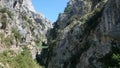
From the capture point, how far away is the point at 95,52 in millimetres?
54594

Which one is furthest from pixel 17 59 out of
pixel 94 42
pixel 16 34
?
pixel 94 42

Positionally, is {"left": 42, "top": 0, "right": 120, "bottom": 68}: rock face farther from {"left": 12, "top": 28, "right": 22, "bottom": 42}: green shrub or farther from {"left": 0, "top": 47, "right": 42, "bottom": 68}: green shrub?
{"left": 12, "top": 28, "right": 22, "bottom": 42}: green shrub

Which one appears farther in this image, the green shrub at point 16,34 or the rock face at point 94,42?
the green shrub at point 16,34

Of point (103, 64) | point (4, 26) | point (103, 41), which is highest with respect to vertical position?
point (4, 26)

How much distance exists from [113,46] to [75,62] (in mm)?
13899

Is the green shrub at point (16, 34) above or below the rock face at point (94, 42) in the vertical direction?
above

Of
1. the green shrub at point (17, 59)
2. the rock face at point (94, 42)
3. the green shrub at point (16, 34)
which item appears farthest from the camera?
the green shrub at point (16, 34)

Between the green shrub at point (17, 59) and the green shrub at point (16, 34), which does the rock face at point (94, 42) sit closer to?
the green shrub at point (17, 59)

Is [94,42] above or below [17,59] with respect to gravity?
below

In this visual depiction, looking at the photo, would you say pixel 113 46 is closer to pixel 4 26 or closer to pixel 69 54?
pixel 69 54

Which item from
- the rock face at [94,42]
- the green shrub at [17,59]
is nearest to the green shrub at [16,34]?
the green shrub at [17,59]

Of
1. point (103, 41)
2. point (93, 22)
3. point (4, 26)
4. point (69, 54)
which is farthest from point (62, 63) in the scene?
point (4, 26)

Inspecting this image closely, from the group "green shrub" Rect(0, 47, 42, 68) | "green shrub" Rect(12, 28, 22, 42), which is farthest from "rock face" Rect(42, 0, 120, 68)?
"green shrub" Rect(12, 28, 22, 42)

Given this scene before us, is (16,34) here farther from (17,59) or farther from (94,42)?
(94,42)
